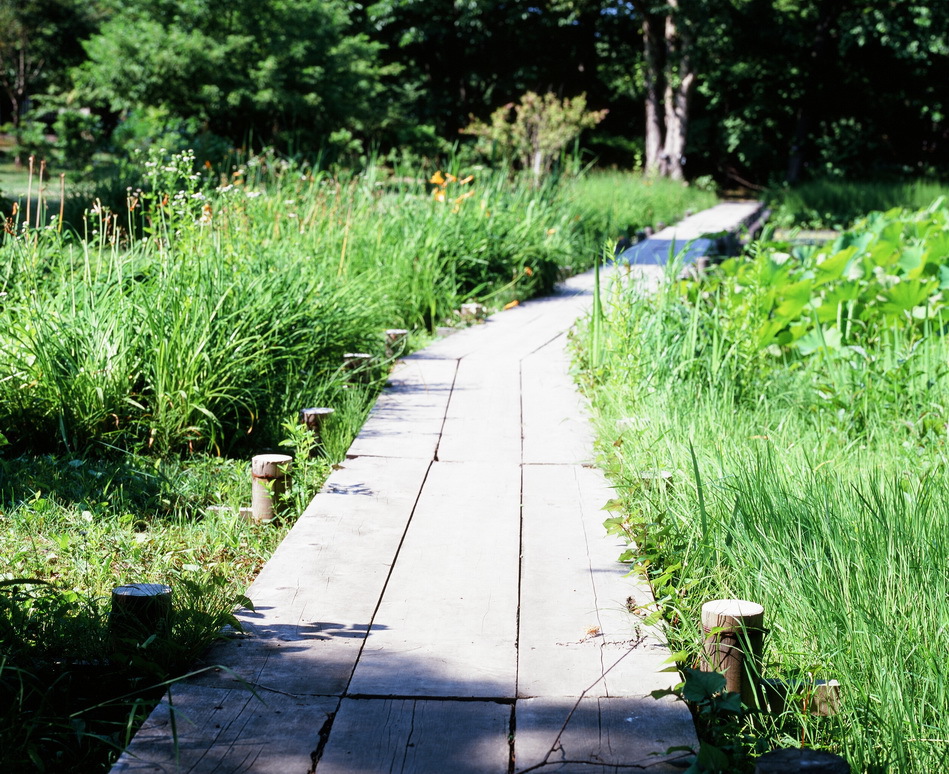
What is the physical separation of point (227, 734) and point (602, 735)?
30.2 inches

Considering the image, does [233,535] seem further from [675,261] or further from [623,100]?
[623,100]

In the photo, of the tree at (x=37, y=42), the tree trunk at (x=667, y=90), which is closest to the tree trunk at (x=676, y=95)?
the tree trunk at (x=667, y=90)

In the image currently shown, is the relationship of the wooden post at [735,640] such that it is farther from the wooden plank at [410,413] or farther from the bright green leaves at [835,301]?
the bright green leaves at [835,301]

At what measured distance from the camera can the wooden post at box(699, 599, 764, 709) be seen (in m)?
2.12

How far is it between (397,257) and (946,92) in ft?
66.9

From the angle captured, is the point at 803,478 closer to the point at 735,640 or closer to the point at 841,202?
the point at 735,640

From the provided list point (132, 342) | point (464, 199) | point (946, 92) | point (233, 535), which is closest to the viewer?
point (233, 535)

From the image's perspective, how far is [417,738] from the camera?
1.91 metres

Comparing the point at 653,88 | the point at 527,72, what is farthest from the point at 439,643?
the point at 527,72

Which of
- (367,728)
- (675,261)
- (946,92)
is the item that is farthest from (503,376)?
(946,92)

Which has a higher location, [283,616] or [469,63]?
[469,63]

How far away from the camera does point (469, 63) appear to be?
2523cm

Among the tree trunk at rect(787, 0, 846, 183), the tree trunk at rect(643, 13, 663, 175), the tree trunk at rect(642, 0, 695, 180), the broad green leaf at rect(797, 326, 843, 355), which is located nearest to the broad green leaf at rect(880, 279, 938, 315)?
the broad green leaf at rect(797, 326, 843, 355)

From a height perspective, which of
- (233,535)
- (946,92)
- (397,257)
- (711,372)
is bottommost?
(233,535)
